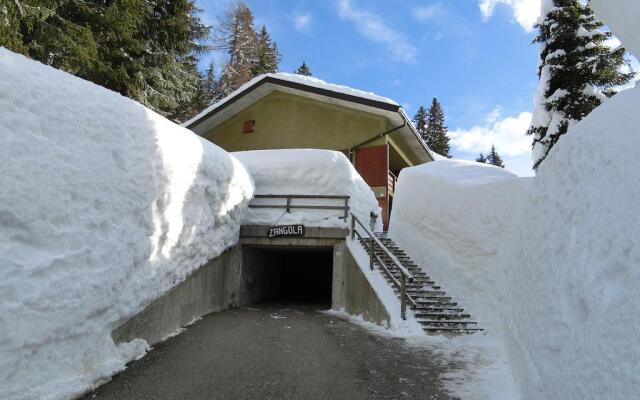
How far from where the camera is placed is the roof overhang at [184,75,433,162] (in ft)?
57.6

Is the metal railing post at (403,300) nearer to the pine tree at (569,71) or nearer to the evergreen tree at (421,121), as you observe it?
the pine tree at (569,71)

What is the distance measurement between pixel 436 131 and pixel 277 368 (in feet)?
159

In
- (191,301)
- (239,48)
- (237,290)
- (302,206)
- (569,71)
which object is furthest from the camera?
(239,48)

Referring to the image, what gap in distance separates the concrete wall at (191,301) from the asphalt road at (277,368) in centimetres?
33

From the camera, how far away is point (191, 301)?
27.1 feet

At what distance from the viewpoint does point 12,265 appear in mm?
3840

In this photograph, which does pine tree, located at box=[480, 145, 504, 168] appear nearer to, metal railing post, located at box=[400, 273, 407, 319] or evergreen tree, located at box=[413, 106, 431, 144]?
evergreen tree, located at box=[413, 106, 431, 144]

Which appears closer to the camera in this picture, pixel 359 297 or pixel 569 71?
pixel 359 297

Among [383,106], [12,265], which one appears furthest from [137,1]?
[12,265]

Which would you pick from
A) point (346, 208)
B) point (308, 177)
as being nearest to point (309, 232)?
point (346, 208)

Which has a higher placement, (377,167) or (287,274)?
(377,167)

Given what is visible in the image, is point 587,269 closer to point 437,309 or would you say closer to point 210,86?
point 437,309

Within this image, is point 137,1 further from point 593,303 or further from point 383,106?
point 593,303

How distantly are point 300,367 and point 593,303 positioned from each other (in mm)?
4010
